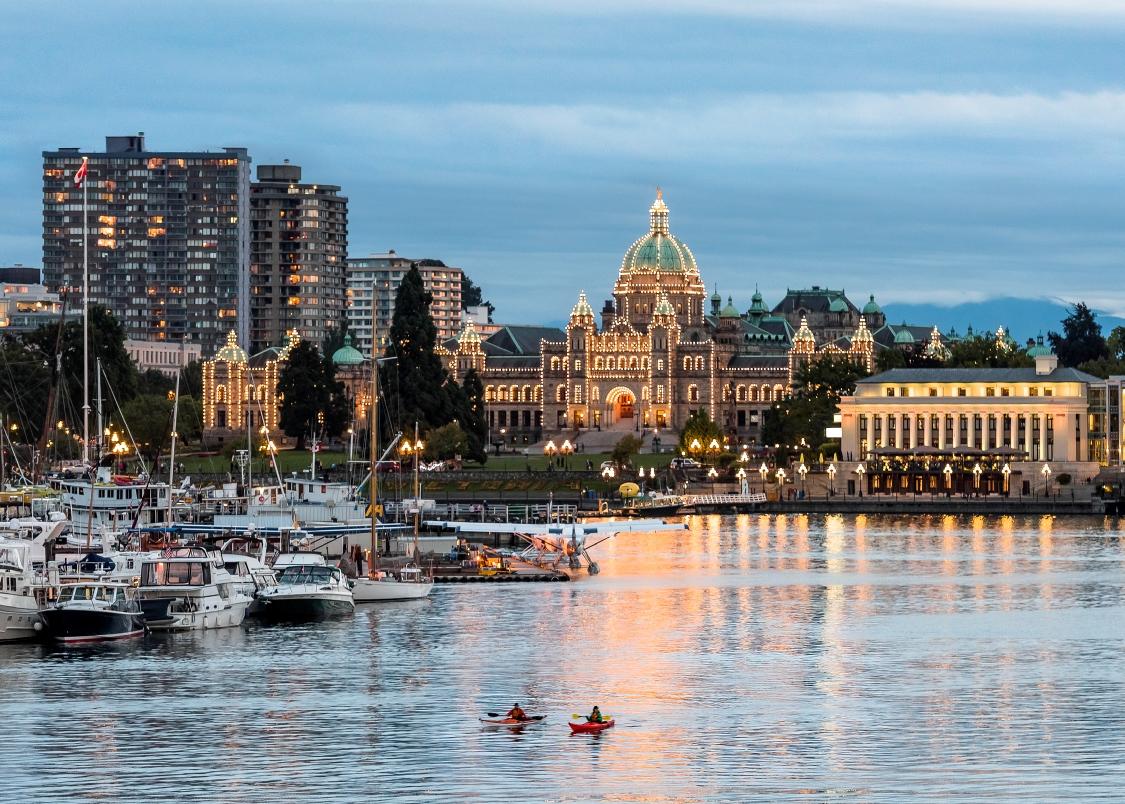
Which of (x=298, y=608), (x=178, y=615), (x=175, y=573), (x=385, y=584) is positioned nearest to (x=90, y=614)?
(x=178, y=615)

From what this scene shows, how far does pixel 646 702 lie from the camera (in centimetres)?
7081

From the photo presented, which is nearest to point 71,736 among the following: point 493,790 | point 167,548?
point 493,790

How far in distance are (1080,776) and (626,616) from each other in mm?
40511

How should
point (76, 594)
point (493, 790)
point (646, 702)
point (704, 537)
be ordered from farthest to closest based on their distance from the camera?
point (704, 537) → point (76, 594) → point (646, 702) → point (493, 790)

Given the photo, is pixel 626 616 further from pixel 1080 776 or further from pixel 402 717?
pixel 1080 776

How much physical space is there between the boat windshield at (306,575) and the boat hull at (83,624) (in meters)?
8.86

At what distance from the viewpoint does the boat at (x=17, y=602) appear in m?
81.8

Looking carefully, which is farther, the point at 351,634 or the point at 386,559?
the point at 386,559

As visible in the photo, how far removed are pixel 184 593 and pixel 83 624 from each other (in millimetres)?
4997

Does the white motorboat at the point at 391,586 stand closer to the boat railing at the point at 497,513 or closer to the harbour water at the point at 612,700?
the harbour water at the point at 612,700

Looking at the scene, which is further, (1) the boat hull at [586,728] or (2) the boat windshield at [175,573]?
(2) the boat windshield at [175,573]

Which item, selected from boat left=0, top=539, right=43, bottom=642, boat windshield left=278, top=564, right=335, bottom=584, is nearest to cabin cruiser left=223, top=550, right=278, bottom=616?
boat windshield left=278, top=564, right=335, bottom=584

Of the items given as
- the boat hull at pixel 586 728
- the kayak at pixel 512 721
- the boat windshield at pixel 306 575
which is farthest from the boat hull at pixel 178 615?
the boat hull at pixel 586 728

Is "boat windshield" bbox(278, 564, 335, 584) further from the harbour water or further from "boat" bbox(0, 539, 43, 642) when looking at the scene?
"boat" bbox(0, 539, 43, 642)
